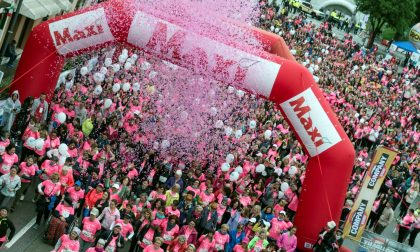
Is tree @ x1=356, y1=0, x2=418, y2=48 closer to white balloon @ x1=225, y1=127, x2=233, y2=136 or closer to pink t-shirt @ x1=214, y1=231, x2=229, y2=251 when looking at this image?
white balloon @ x1=225, y1=127, x2=233, y2=136

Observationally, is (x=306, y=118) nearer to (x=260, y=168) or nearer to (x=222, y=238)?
(x=260, y=168)

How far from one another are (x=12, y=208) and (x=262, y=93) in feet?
17.3

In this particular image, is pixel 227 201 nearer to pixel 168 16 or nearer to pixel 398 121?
pixel 168 16

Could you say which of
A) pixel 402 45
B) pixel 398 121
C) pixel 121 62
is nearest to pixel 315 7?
pixel 402 45

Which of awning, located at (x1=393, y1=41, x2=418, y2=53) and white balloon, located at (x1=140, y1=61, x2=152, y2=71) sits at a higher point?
white balloon, located at (x1=140, y1=61, x2=152, y2=71)

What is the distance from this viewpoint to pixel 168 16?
55.1ft

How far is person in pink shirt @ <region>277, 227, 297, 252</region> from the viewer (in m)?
15.6

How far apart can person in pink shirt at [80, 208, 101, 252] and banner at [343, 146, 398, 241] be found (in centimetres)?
609

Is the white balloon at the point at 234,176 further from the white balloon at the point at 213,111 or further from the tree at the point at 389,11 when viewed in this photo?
the tree at the point at 389,11

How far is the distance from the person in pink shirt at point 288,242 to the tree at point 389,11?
35.7 m

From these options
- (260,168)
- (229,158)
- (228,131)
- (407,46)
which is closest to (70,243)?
(229,158)

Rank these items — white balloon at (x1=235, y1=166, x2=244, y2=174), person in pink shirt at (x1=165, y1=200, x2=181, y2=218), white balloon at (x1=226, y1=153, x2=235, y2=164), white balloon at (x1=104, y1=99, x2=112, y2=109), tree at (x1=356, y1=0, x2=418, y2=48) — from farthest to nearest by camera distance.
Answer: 1. tree at (x1=356, y1=0, x2=418, y2=48)
2. white balloon at (x1=104, y1=99, x2=112, y2=109)
3. white balloon at (x1=226, y1=153, x2=235, y2=164)
4. white balloon at (x1=235, y1=166, x2=244, y2=174)
5. person in pink shirt at (x1=165, y1=200, x2=181, y2=218)

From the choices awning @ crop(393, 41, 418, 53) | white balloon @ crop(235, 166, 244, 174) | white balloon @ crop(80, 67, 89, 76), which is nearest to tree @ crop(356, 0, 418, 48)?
awning @ crop(393, 41, 418, 53)

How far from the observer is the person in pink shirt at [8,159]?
1461 centimetres
